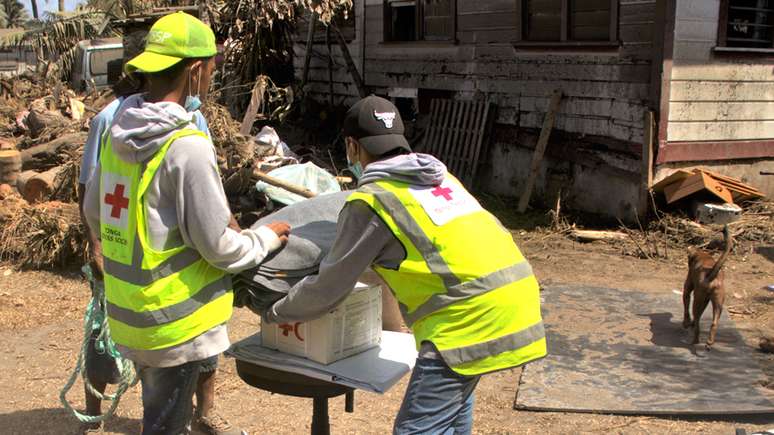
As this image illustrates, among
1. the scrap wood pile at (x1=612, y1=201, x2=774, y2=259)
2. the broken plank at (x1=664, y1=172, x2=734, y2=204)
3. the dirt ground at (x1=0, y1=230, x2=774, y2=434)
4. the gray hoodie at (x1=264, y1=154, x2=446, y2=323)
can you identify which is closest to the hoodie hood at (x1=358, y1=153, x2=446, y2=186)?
the gray hoodie at (x1=264, y1=154, x2=446, y2=323)

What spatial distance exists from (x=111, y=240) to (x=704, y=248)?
6517 mm

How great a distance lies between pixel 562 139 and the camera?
9.87 meters

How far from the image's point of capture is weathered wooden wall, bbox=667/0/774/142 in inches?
328

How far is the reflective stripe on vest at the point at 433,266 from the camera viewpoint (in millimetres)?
2355

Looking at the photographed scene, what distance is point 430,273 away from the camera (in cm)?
237

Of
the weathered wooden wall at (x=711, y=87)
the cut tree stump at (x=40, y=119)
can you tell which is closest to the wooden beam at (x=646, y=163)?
the weathered wooden wall at (x=711, y=87)

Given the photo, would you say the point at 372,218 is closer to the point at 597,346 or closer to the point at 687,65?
the point at 597,346

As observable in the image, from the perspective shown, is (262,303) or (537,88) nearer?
(262,303)

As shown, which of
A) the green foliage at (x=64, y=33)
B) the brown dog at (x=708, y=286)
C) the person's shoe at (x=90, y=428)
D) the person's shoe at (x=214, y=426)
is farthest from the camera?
the green foliage at (x=64, y=33)

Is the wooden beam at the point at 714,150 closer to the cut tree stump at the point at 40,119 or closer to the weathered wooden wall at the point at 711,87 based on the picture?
the weathered wooden wall at the point at 711,87

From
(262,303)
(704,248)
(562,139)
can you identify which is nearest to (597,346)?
(704,248)

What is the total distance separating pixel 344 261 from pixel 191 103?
0.76 meters

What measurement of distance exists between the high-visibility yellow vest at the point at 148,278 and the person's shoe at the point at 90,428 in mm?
1530

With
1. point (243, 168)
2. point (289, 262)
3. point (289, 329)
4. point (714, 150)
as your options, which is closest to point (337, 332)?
point (289, 329)
